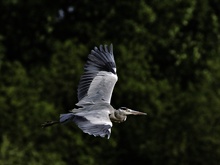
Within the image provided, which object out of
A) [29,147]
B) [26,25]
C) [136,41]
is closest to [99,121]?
[29,147]

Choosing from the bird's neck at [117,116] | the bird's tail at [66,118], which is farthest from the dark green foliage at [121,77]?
the bird's tail at [66,118]

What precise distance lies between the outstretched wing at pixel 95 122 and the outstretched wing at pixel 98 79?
2.63ft

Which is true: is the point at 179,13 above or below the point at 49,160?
above

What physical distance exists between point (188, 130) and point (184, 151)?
62cm

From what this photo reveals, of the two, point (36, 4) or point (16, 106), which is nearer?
point (16, 106)

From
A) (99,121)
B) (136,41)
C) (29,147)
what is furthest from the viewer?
(136,41)

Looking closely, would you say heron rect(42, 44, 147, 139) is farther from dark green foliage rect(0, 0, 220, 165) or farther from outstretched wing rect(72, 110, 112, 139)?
dark green foliage rect(0, 0, 220, 165)

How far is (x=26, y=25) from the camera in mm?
26031

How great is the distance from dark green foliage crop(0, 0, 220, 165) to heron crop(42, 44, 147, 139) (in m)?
7.34

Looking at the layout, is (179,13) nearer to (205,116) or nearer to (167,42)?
(167,42)

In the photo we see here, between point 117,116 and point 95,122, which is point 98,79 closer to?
point 117,116

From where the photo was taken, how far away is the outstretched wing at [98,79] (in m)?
13.1

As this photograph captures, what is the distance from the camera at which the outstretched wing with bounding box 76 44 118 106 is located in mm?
13062

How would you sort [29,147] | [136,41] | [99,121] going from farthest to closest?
[136,41], [29,147], [99,121]
